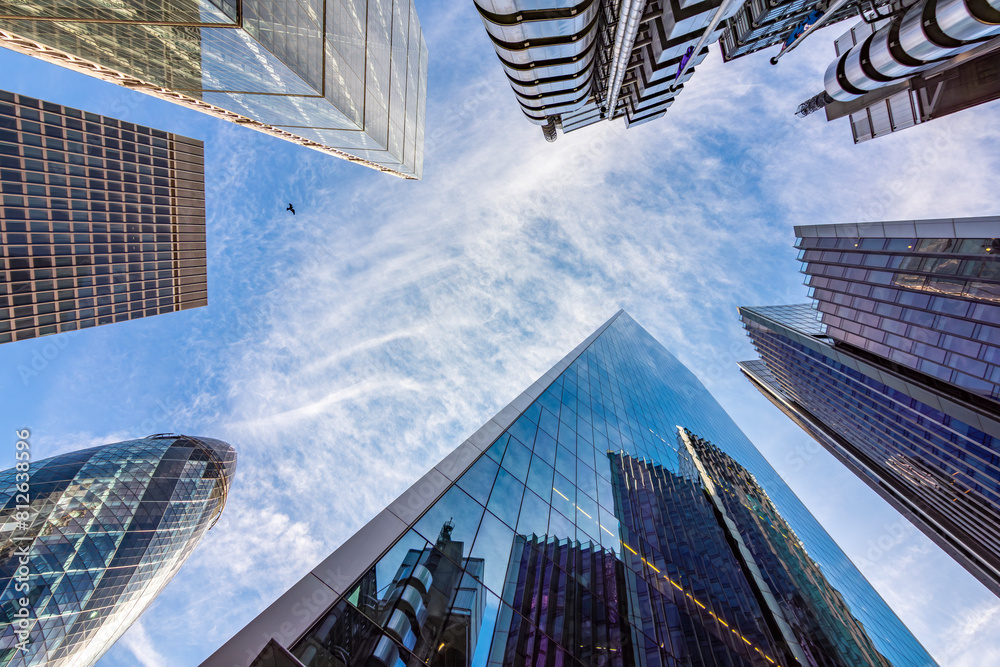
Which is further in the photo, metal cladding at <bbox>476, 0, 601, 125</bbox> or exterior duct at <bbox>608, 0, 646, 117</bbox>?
metal cladding at <bbox>476, 0, 601, 125</bbox>

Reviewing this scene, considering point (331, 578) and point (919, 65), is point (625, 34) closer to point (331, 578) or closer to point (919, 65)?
point (919, 65)

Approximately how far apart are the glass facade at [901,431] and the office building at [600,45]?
1356 inches

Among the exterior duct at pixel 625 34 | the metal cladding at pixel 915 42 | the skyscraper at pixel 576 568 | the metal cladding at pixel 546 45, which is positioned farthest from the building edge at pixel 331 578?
the metal cladding at pixel 546 45

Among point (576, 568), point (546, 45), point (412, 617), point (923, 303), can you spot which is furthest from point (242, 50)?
point (923, 303)

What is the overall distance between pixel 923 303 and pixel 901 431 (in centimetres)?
2007

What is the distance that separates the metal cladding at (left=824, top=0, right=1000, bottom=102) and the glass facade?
25.8m

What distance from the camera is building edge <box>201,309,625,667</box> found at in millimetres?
5555

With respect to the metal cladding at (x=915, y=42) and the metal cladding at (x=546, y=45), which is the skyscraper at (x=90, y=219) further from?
the metal cladding at (x=915, y=42)

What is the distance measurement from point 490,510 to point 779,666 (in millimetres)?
12618

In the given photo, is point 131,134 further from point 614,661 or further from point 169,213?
point 614,661

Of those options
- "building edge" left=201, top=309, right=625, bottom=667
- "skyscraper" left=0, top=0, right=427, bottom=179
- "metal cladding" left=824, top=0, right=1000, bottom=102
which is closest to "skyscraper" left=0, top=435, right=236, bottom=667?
"skyscraper" left=0, top=0, right=427, bottom=179

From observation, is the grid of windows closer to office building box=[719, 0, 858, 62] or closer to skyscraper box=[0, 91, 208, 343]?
office building box=[719, 0, 858, 62]

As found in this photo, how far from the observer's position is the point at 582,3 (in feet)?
70.2

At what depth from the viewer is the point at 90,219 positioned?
57.1 m
